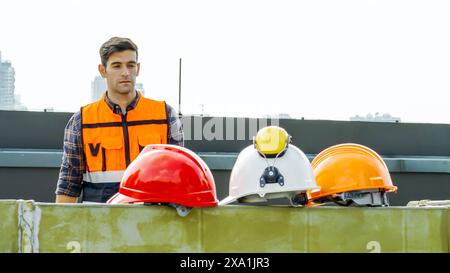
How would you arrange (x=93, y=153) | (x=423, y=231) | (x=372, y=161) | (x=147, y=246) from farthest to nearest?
(x=93, y=153) < (x=372, y=161) < (x=423, y=231) < (x=147, y=246)

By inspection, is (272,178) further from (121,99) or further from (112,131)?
(121,99)

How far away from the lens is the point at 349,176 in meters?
3.83

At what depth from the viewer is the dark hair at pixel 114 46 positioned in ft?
15.7

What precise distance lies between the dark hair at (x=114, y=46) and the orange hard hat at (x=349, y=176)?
1.48 metres

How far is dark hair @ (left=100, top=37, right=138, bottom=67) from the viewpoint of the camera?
15.7 ft

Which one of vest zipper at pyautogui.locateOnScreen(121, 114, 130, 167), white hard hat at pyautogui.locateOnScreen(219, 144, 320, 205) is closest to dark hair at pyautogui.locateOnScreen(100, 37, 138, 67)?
vest zipper at pyautogui.locateOnScreen(121, 114, 130, 167)

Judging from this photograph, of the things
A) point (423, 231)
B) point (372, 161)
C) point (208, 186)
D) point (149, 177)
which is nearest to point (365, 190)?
point (372, 161)

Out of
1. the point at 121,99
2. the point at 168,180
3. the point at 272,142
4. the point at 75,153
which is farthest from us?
the point at 121,99

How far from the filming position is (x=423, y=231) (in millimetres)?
3293

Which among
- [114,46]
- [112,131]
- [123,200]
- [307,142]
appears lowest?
[123,200]

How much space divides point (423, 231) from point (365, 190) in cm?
56

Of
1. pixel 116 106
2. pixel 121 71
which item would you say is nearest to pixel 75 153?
pixel 116 106

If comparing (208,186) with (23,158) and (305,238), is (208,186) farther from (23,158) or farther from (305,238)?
(23,158)

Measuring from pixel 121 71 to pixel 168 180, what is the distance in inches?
64.8
